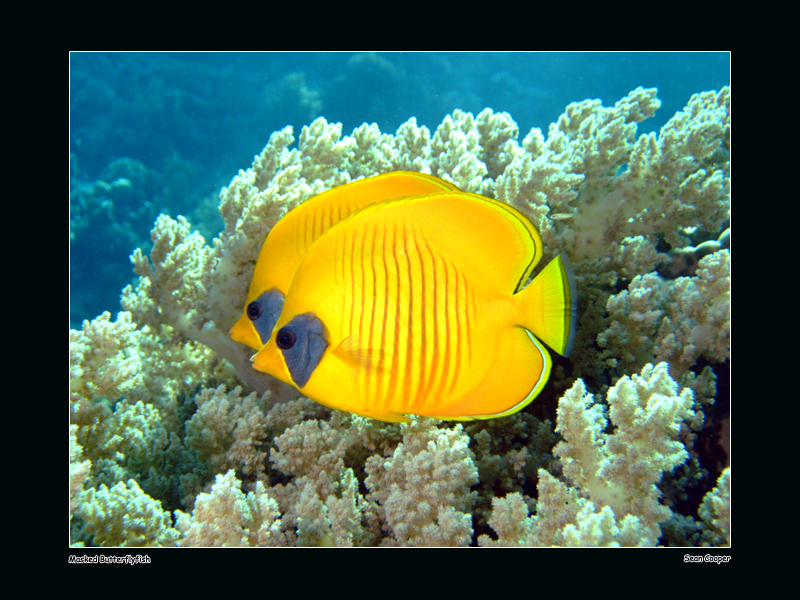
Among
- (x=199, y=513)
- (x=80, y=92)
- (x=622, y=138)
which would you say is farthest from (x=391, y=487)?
(x=80, y=92)

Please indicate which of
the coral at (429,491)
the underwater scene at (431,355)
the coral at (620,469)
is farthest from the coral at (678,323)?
the coral at (429,491)

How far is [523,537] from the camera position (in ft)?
3.82

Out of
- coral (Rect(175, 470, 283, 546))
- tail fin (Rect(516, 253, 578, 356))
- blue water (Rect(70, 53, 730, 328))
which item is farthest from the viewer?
blue water (Rect(70, 53, 730, 328))

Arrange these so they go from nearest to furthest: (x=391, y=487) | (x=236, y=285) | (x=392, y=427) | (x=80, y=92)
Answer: (x=391, y=487) < (x=392, y=427) < (x=236, y=285) < (x=80, y=92)

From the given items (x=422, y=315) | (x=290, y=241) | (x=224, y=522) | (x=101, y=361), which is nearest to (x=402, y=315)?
(x=422, y=315)

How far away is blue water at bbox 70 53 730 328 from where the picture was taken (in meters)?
10.3

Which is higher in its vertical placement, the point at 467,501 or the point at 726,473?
the point at 726,473

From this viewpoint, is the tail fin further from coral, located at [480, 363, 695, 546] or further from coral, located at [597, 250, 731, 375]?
coral, located at [597, 250, 731, 375]

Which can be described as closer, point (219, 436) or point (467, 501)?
point (467, 501)

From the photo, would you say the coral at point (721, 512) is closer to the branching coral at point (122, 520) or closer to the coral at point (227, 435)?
the coral at point (227, 435)

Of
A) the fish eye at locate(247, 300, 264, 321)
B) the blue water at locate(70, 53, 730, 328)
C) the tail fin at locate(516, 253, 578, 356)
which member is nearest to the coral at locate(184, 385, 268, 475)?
the fish eye at locate(247, 300, 264, 321)

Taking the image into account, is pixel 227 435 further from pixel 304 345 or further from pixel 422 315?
pixel 422 315

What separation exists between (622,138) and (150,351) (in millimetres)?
2746

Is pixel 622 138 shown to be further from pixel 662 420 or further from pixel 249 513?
pixel 249 513
